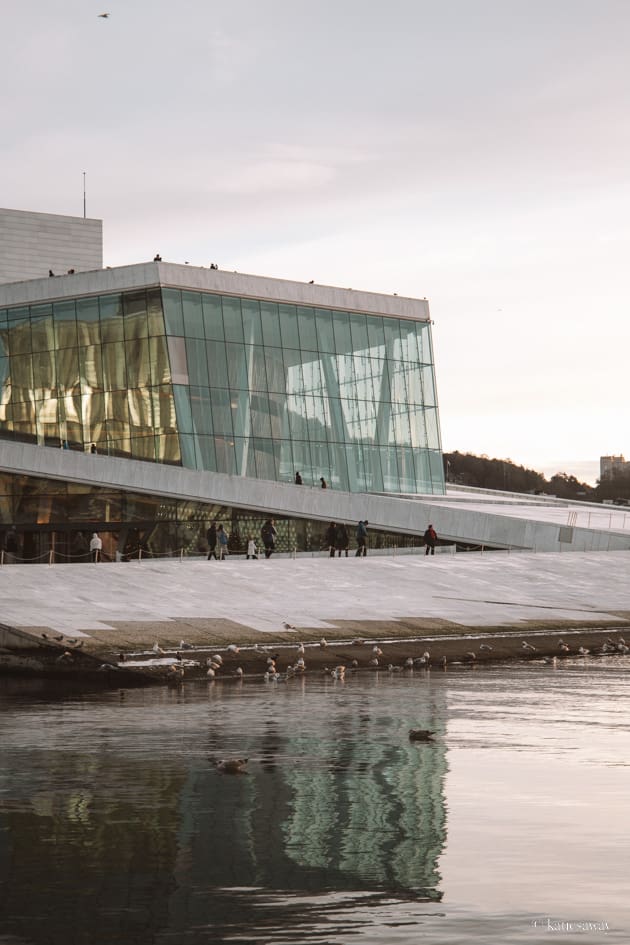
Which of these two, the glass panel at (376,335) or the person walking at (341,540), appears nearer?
the person walking at (341,540)

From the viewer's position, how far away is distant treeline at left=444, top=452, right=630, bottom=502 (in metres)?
158

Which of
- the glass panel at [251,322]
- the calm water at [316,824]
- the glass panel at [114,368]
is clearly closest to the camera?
the calm water at [316,824]

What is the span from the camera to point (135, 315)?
51562 millimetres

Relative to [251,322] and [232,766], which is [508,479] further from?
[232,766]

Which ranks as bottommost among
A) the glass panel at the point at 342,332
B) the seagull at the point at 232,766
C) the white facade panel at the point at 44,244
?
the seagull at the point at 232,766

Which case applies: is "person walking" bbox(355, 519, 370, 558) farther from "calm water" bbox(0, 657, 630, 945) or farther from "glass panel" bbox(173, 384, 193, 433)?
"calm water" bbox(0, 657, 630, 945)

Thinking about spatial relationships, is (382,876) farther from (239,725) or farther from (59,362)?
(59,362)

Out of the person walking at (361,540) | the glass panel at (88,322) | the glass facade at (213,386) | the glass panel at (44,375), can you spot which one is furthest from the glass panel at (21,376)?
the person walking at (361,540)

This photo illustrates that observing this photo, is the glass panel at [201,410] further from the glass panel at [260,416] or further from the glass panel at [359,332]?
the glass panel at [359,332]

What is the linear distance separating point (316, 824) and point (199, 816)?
0.89m

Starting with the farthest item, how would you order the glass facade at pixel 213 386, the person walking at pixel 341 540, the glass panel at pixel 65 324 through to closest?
the glass panel at pixel 65 324, the glass facade at pixel 213 386, the person walking at pixel 341 540

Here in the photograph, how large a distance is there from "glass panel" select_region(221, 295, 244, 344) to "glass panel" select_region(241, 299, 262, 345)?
21 centimetres

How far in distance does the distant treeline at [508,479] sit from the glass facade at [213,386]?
9549cm

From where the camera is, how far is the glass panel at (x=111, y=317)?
5191 centimetres
